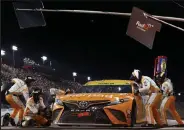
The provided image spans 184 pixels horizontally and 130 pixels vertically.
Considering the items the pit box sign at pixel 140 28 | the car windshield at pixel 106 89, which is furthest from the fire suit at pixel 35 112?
the pit box sign at pixel 140 28

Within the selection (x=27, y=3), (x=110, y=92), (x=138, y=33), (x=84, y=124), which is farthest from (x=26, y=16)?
(x=84, y=124)

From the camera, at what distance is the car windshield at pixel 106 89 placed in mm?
10773

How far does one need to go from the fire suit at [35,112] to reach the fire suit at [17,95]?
43 centimetres

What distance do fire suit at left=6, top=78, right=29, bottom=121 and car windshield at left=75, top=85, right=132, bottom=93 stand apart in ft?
5.24

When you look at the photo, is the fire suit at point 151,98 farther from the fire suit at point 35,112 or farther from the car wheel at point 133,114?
the fire suit at point 35,112

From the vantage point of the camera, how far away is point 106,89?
11.1m

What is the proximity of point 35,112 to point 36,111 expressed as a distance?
0.04 metres

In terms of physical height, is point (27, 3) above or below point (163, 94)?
above

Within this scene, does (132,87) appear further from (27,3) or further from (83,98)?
(27,3)

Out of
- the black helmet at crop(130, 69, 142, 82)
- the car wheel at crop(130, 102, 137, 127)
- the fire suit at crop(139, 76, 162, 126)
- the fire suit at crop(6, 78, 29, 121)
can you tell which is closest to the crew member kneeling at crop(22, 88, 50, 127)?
the fire suit at crop(6, 78, 29, 121)

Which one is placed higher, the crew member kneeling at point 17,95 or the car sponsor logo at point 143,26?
the car sponsor logo at point 143,26

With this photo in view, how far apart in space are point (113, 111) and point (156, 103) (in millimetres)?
2211

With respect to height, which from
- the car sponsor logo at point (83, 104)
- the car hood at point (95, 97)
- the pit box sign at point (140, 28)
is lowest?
the car sponsor logo at point (83, 104)

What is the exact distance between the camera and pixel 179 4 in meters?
13.7
